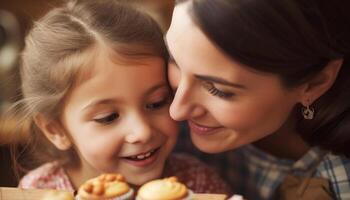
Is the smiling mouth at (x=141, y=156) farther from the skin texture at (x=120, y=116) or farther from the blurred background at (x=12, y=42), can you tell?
the blurred background at (x=12, y=42)

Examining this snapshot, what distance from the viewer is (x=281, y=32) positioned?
61cm

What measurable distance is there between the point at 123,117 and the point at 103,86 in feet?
0.18

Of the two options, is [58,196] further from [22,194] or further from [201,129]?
[201,129]

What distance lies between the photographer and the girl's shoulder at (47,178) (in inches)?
30.6

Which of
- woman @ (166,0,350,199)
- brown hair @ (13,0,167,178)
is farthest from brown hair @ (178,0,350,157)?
brown hair @ (13,0,167,178)

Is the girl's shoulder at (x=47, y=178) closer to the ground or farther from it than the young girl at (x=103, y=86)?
closer to the ground

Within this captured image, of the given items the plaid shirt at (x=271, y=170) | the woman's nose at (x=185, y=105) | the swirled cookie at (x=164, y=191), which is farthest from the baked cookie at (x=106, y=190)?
the plaid shirt at (x=271, y=170)

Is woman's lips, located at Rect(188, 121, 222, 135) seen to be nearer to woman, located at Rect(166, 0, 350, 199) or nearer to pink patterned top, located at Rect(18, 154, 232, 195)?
woman, located at Rect(166, 0, 350, 199)

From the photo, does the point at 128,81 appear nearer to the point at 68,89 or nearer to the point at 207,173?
the point at 68,89

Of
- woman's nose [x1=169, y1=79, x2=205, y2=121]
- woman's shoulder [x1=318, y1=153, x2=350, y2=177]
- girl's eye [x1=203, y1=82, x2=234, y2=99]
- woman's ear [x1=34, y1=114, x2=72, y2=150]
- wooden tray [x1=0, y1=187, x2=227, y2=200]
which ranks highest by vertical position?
girl's eye [x1=203, y1=82, x2=234, y2=99]

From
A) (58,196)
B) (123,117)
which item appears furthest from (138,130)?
(58,196)

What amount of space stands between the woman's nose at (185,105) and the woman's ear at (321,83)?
152 mm

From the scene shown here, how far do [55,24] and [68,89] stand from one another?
10cm

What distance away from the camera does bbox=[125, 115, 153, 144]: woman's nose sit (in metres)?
0.70
